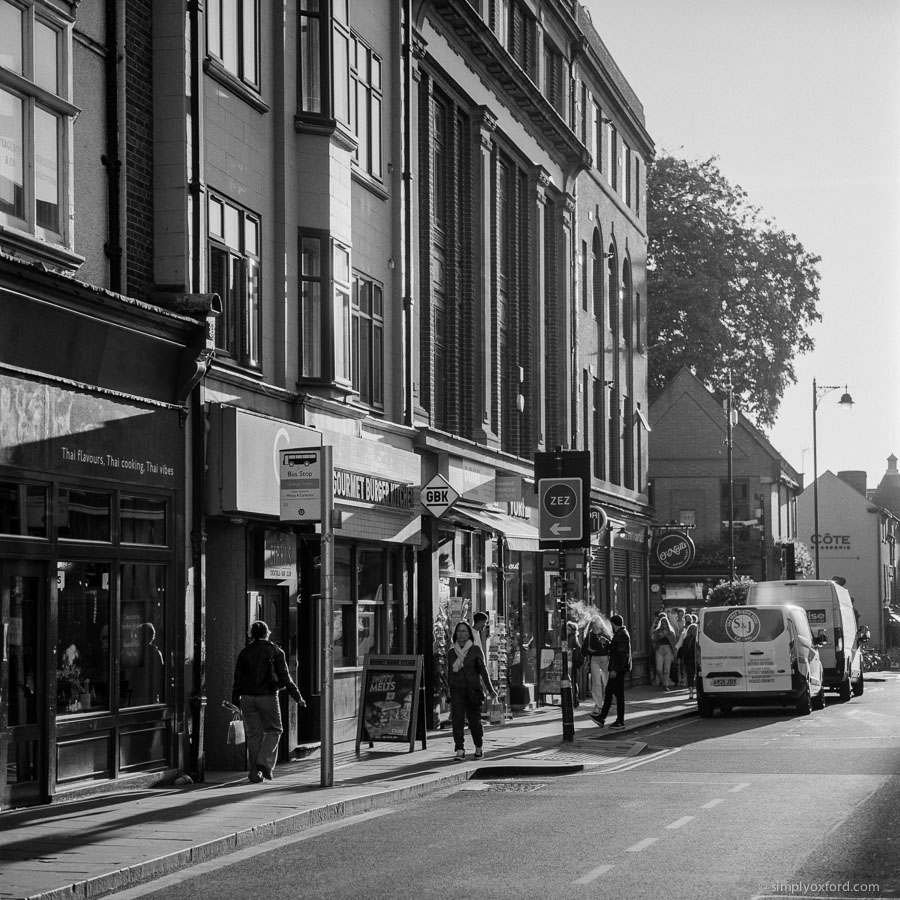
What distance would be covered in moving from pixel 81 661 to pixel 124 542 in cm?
128

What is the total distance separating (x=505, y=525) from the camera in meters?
28.7

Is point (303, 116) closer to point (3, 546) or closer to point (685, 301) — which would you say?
point (3, 546)

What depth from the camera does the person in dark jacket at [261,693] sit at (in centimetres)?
1689

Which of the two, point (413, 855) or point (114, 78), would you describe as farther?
point (114, 78)

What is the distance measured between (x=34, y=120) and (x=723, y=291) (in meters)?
52.1

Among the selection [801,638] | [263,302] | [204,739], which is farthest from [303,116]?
[801,638]

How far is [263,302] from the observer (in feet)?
66.3

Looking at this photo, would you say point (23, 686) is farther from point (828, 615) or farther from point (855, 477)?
point (855, 477)

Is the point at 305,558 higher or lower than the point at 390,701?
higher

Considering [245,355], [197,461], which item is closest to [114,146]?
[197,461]

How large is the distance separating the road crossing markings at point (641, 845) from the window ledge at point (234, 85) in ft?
33.7

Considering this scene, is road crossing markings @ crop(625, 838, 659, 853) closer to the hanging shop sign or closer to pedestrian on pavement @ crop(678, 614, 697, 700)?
pedestrian on pavement @ crop(678, 614, 697, 700)

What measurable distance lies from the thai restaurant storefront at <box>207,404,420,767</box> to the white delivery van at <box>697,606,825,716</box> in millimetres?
7329

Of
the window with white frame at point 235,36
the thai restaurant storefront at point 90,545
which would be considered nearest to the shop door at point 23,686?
the thai restaurant storefront at point 90,545
